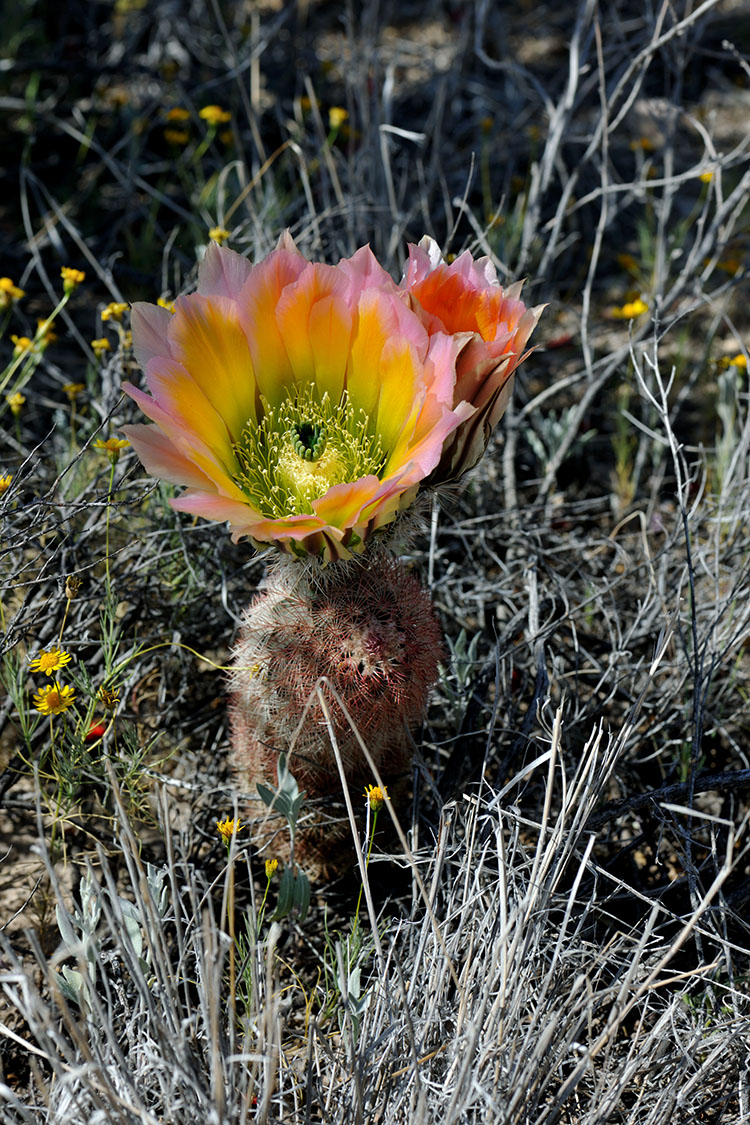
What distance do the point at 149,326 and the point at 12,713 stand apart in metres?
0.78

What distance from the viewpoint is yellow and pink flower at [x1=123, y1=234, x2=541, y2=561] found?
1.21m

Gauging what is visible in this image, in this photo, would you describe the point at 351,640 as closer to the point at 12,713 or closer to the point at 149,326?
the point at 149,326

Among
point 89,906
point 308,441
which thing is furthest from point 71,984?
point 308,441

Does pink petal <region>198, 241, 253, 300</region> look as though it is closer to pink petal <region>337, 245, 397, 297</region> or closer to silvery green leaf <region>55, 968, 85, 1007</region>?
pink petal <region>337, 245, 397, 297</region>

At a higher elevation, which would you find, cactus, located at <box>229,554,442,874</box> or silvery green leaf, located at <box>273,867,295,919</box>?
cactus, located at <box>229,554,442,874</box>

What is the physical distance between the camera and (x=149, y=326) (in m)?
1.33

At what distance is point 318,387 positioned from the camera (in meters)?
1.50

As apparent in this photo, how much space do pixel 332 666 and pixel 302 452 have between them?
31 cm

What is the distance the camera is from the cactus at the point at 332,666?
1.38 m

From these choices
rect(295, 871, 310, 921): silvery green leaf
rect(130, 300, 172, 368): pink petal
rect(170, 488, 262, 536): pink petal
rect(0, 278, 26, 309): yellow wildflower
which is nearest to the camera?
rect(170, 488, 262, 536): pink petal

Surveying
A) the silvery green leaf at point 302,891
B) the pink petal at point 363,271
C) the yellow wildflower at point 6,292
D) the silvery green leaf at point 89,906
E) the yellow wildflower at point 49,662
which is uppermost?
the pink petal at point 363,271

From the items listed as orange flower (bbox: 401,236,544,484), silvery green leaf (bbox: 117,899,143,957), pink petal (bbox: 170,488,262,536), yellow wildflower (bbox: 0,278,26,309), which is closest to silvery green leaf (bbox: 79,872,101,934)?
silvery green leaf (bbox: 117,899,143,957)

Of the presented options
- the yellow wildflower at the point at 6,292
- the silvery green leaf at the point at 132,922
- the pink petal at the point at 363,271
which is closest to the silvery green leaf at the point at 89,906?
the silvery green leaf at the point at 132,922

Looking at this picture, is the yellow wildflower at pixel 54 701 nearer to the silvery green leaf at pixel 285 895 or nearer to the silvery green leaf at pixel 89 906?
the silvery green leaf at pixel 89 906
